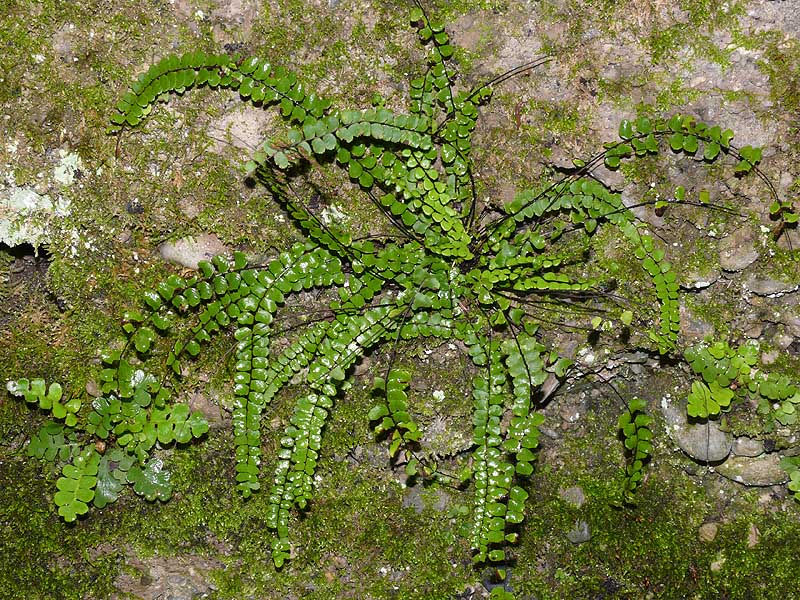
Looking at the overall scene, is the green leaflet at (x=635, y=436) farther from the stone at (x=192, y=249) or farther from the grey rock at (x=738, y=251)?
the stone at (x=192, y=249)

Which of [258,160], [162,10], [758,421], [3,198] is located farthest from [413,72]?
[758,421]

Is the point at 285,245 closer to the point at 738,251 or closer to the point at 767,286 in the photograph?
the point at 738,251

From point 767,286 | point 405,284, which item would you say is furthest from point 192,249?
point 767,286

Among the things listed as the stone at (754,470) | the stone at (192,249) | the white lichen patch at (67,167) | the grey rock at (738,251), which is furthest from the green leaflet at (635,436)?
the white lichen patch at (67,167)

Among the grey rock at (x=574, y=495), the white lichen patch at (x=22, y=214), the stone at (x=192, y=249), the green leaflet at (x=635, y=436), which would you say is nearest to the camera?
the green leaflet at (x=635, y=436)

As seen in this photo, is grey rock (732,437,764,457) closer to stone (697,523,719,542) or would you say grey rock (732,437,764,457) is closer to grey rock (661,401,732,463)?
grey rock (661,401,732,463)

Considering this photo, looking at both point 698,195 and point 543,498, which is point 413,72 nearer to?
point 698,195

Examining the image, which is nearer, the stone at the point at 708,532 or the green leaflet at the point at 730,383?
the green leaflet at the point at 730,383
